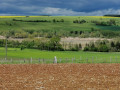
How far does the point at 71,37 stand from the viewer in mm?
153000

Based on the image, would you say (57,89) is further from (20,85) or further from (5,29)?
(5,29)

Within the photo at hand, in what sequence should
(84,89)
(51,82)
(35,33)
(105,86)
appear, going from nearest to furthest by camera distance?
1. (84,89)
2. (105,86)
3. (51,82)
4. (35,33)

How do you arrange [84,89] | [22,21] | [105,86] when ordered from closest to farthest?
1. [84,89]
2. [105,86]
3. [22,21]

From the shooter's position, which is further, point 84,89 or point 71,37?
point 71,37

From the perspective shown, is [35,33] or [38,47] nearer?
[38,47]

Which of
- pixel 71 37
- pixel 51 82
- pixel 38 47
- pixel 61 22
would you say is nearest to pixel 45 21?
pixel 61 22

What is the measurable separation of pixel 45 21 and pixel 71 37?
40.7 m

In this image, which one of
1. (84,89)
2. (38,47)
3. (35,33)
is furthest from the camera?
(35,33)

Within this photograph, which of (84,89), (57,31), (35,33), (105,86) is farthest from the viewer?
(57,31)

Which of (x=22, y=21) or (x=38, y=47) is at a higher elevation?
(x=22, y=21)

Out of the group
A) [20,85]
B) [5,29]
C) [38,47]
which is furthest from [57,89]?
[5,29]

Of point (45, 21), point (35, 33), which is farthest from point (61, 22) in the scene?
point (35, 33)

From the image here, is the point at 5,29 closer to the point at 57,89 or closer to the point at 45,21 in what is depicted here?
the point at 45,21

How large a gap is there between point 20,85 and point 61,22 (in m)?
172
